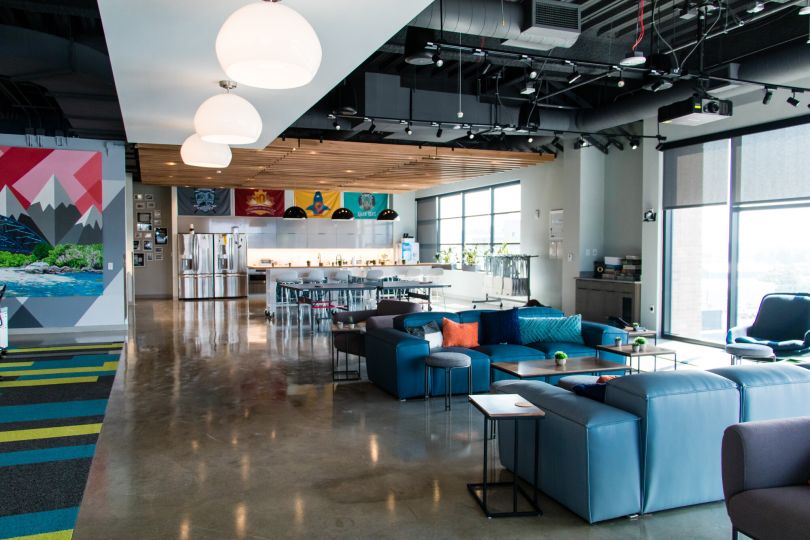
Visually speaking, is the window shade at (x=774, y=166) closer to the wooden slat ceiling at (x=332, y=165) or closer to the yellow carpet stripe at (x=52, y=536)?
the wooden slat ceiling at (x=332, y=165)

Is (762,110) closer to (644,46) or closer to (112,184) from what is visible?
(644,46)

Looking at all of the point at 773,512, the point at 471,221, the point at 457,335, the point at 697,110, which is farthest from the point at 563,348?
the point at 471,221

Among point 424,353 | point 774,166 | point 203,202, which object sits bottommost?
point 424,353

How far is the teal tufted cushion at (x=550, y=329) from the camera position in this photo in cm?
688

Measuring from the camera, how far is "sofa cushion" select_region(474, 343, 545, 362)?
20.4 feet

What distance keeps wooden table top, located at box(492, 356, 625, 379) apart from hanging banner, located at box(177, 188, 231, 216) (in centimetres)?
1413

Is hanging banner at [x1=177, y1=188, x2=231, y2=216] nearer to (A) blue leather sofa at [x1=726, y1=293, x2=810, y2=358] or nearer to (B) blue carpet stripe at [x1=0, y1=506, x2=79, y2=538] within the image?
(A) blue leather sofa at [x1=726, y1=293, x2=810, y2=358]

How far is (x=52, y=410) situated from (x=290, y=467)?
2940 millimetres

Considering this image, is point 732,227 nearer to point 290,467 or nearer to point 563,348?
point 563,348

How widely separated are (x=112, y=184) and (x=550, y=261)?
359 inches

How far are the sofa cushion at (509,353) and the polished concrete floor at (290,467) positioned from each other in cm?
65

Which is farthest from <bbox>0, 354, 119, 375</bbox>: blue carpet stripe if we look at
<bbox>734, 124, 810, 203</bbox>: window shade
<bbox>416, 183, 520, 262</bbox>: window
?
<bbox>416, 183, 520, 262</bbox>: window

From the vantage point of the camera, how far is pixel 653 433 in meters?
3.31

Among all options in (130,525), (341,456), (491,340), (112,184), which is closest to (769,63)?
(491,340)
